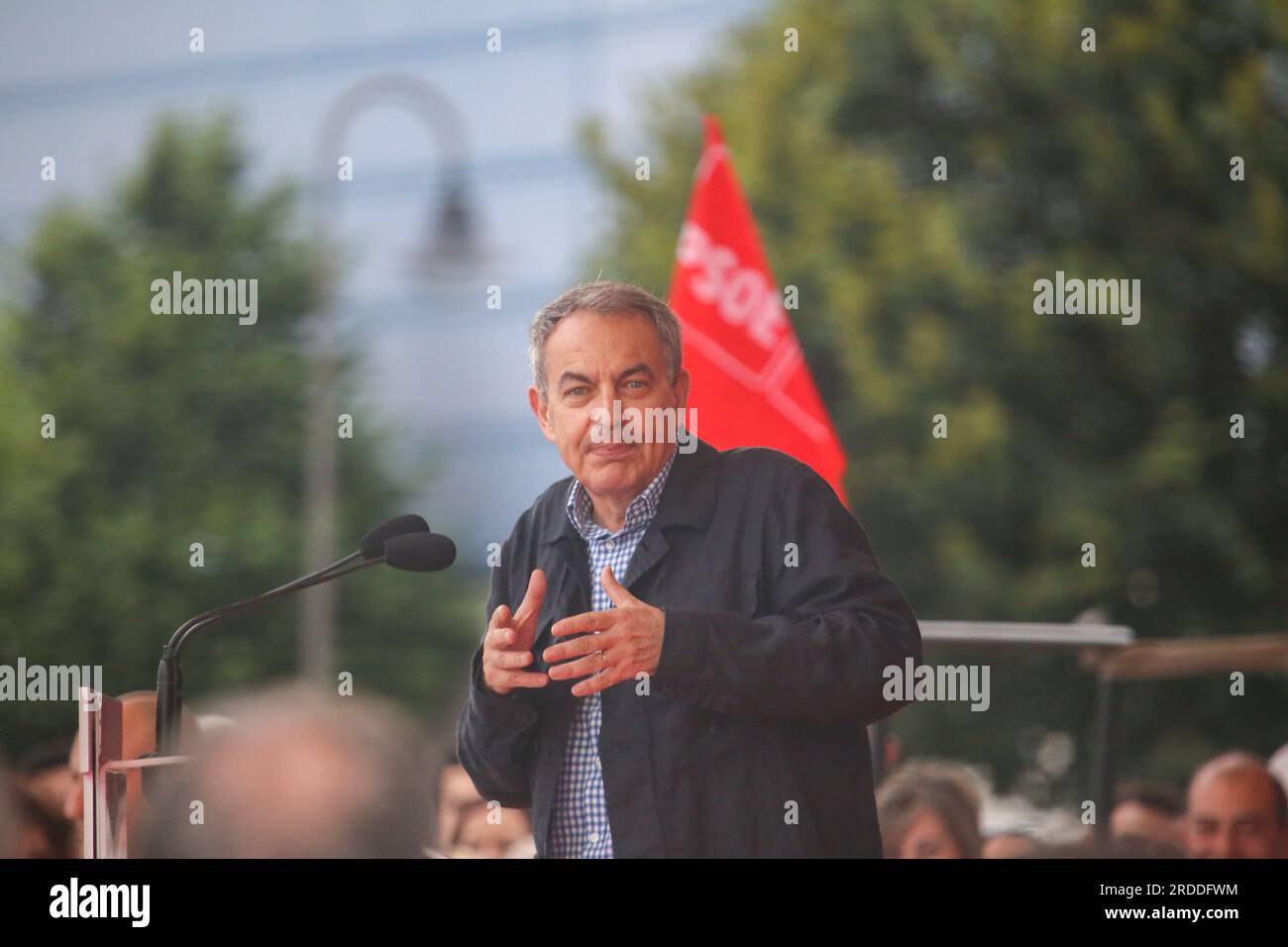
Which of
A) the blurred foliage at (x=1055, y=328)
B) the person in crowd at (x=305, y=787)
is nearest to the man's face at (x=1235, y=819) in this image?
the person in crowd at (x=305, y=787)

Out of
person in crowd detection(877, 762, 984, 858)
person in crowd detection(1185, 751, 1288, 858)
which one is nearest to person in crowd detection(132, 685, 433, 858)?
person in crowd detection(877, 762, 984, 858)

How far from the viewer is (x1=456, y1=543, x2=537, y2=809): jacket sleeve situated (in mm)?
2623

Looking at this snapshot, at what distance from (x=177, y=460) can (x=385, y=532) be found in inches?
469

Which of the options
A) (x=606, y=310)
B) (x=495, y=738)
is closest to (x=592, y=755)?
(x=495, y=738)

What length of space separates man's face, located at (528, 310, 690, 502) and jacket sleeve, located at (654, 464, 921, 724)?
22 centimetres

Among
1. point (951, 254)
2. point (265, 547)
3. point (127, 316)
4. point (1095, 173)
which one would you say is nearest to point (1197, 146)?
point (1095, 173)

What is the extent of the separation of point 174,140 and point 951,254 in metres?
7.56

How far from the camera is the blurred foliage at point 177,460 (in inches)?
521

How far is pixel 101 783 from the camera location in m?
→ 2.79

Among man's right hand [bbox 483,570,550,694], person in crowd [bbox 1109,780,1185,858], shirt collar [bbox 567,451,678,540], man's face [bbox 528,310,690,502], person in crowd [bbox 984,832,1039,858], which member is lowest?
person in crowd [bbox 1109,780,1185,858]

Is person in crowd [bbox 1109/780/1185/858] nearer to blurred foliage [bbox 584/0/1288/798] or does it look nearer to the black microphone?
the black microphone

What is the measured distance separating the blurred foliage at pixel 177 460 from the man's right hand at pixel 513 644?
10609mm

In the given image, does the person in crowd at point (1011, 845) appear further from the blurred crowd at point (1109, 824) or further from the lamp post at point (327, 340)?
the lamp post at point (327, 340)

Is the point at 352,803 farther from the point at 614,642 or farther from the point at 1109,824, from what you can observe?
the point at 1109,824
